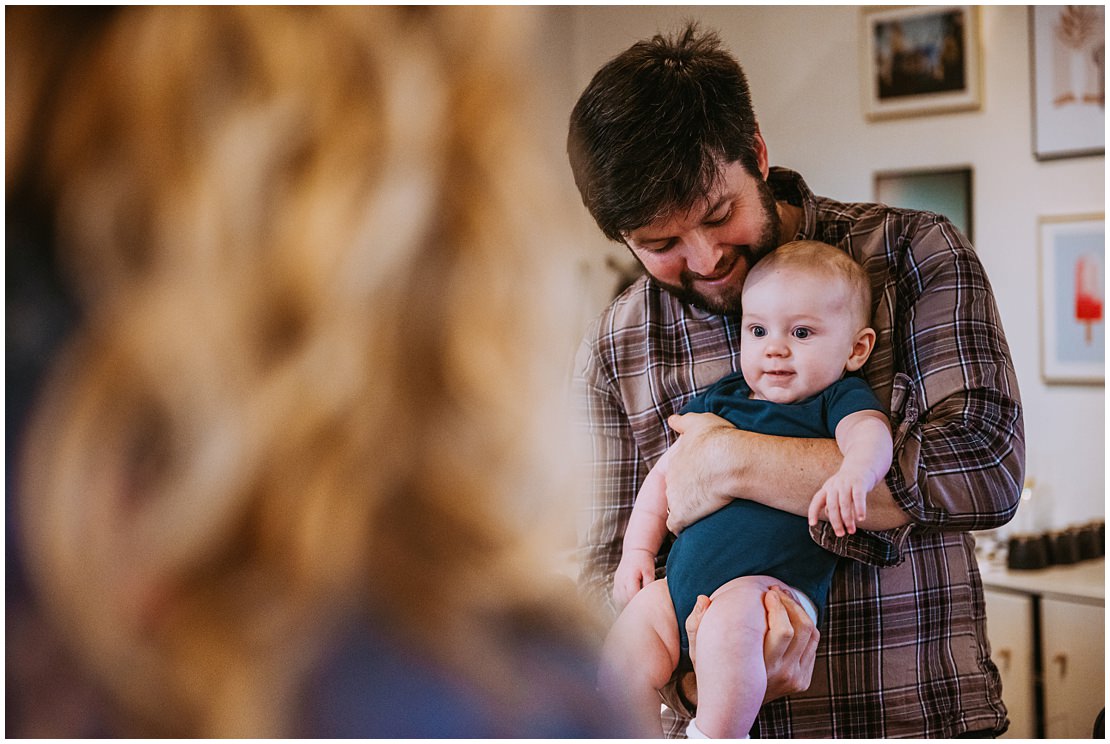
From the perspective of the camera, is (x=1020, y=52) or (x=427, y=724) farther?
(x=427, y=724)

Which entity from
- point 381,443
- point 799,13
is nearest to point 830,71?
point 799,13

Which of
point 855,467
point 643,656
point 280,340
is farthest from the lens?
point 280,340

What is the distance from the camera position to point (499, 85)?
4.03 ft

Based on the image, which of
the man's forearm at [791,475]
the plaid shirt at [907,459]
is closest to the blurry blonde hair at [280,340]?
the plaid shirt at [907,459]

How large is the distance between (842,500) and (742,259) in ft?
0.99

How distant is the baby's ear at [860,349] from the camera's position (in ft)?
3.29

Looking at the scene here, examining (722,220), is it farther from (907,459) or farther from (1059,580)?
(1059,580)

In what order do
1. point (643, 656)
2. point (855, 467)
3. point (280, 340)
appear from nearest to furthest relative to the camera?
1. point (855, 467)
2. point (643, 656)
3. point (280, 340)

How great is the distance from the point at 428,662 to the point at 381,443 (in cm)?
32

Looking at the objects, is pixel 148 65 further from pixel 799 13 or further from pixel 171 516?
pixel 799 13

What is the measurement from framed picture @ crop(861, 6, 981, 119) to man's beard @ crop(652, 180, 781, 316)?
0.76 ft

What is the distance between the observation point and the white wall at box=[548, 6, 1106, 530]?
1121mm

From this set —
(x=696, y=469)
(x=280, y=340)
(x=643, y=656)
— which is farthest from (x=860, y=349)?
(x=280, y=340)

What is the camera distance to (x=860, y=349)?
1.00 metres
